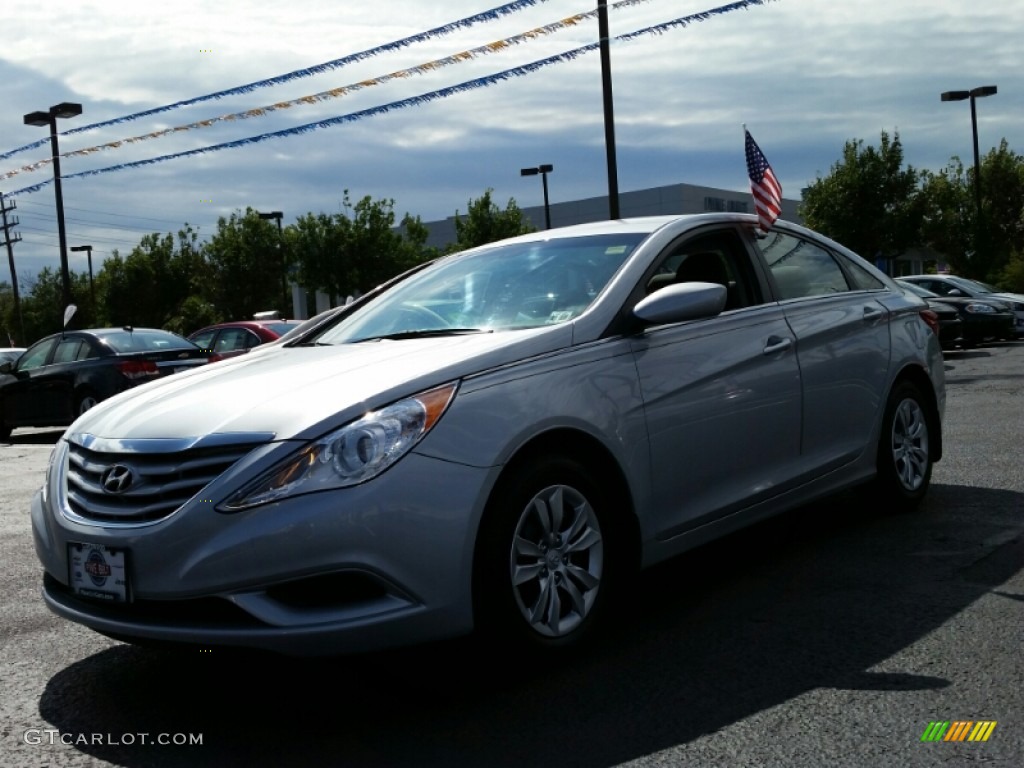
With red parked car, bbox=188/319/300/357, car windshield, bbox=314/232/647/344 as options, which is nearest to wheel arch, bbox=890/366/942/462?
car windshield, bbox=314/232/647/344

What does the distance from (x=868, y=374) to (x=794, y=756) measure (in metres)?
2.99

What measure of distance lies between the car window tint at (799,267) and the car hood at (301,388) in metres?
1.65

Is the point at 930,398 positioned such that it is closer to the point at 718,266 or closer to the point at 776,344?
the point at 776,344

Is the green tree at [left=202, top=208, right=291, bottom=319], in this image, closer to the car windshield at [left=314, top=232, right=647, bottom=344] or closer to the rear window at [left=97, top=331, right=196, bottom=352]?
the rear window at [left=97, top=331, right=196, bottom=352]

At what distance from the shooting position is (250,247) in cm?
5603

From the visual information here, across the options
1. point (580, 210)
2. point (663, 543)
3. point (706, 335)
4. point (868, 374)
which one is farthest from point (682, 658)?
point (580, 210)

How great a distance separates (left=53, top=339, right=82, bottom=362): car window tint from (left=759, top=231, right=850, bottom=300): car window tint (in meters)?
11.5

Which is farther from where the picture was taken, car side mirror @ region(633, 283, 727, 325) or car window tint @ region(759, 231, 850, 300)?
car window tint @ region(759, 231, 850, 300)

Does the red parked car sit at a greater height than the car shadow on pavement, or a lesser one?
greater

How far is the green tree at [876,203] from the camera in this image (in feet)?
142

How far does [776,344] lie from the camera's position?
508cm

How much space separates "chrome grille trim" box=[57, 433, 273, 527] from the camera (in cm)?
348

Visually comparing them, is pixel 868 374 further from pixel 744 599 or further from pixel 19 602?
pixel 19 602

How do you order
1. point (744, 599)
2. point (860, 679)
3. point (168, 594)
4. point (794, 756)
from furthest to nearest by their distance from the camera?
point (744, 599) < point (860, 679) < point (168, 594) < point (794, 756)
